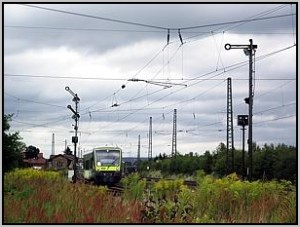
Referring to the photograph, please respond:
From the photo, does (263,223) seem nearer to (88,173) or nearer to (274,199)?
(274,199)

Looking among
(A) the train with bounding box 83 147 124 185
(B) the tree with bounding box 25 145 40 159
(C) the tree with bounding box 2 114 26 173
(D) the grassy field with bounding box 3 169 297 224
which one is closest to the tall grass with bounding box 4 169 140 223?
(D) the grassy field with bounding box 3 169 297 224

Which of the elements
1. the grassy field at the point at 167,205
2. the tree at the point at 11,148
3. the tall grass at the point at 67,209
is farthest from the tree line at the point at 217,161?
the tall grass at the point at 67,209

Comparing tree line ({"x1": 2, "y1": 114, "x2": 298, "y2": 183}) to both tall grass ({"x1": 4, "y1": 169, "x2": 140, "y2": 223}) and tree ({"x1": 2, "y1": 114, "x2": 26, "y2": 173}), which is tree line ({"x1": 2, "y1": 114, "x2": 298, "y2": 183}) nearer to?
tree ({"x1": 2, "y1": 114, "x2": 26, "y2": 173})

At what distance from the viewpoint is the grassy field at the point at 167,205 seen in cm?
1315

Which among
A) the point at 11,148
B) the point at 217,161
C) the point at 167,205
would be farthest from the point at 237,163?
the point at 167,205

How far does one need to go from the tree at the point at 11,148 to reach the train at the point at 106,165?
14.0m

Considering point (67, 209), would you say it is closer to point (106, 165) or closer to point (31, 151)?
point (31, 151)

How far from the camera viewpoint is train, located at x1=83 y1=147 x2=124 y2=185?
41250mm

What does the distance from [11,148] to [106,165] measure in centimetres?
1625

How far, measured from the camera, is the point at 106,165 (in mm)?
41531

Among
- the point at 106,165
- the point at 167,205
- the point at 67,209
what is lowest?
the point at 67,209

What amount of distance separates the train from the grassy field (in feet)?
70.2

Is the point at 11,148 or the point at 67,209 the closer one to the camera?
the point at 67,209

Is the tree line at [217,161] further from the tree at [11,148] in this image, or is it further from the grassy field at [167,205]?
the grassy field at [167,205]
